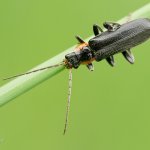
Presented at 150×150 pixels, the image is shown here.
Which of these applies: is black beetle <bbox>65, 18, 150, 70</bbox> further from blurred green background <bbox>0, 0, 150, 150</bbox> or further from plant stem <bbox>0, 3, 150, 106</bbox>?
blurred green background <bbox>0, 0, 150, 150</bbox>

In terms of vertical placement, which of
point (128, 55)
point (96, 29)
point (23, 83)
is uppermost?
point (96, 29)

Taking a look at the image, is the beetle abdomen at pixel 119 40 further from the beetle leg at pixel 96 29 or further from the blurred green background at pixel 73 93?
the blurred green background at pixel 73 93

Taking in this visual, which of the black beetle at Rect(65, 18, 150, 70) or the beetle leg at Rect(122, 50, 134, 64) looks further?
the beetle leg at Rect(122, 50, 134, 64)

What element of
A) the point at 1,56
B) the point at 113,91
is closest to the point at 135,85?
the point at 113,91

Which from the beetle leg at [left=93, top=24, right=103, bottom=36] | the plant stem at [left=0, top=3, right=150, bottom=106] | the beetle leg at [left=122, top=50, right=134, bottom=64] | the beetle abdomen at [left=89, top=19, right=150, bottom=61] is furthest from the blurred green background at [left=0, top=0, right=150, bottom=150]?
the plant stem at [left=0, top=3, right=150, bottom=106]

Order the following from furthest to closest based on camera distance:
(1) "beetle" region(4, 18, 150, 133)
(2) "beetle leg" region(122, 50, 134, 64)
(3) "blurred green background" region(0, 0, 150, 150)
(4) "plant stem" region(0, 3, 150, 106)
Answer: (3) "blurred green background" region(0, 0, 150, 150), (2) "beetle leg" region(122, 50, 134, 64), (1) "beetle" region(4, 18, 150, 133), (4) "plant stem" region(0, 3, 150, 106)

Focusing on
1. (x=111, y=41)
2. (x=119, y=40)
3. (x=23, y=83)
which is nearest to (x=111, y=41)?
(x=111, y=41)

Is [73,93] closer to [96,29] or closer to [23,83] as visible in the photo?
[96,29]
